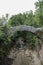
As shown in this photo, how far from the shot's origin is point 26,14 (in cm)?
2016

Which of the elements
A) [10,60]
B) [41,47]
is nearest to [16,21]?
[41,47]

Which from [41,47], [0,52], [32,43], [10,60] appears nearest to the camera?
[0,52]

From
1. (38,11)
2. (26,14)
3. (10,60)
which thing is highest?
(38,11)

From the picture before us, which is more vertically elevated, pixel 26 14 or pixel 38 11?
pixel 38 11

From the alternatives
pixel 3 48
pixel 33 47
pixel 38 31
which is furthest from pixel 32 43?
pixel 3 48

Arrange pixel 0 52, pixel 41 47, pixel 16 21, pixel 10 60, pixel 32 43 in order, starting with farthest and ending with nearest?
pixel 16 21, pixel 32 43, pixel 41 47, pixel 10 60, pixel 0 52

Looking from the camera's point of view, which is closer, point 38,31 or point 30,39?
point 38,31

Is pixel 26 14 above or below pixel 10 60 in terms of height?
above

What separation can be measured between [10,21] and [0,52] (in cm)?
730

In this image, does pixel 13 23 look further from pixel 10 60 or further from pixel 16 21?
pixel 10 60

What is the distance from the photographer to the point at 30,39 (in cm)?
1628

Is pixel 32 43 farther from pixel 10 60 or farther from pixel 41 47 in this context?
pixel 10 60

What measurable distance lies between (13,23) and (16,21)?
1.02ft

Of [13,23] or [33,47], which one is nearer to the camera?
[33,47]
